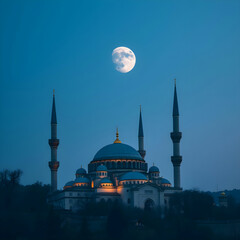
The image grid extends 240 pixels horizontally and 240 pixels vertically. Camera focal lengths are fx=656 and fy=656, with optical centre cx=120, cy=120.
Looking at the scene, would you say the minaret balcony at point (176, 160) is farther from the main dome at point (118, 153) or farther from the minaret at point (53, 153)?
the minaret at point (53, 153)

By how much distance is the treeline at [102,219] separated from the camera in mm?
56031

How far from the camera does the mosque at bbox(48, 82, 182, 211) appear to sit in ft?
246

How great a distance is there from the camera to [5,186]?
73812 mm

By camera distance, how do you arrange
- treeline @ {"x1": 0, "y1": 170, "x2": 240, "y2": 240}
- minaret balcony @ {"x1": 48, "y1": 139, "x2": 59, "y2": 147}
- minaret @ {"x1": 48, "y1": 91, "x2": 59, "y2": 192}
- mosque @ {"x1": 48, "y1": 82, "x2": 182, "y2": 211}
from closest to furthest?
treeline @ {"x1": 0, "y1": 170, "x2": 240, "y2": 240} → mosque @ {"x1": 48, "y1": 82, "x2": 182, "y2": 211} → minaret @ {"x1": 48, "y1": 91, "x2": 59, "y2": 192} → minaret balcony @ {"x1": 48, "y1": 139, "x2": 59, "y2": 147}

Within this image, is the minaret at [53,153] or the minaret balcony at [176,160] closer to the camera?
the minaret balcony at [176,160]

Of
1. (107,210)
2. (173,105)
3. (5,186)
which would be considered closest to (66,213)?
(107,210)

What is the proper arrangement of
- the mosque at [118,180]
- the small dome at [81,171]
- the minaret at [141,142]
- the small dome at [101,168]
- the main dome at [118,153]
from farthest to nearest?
the minaret at [141,142]
the small dome at [81,171]
the main dome at [118,153]
the small dome at [101,168]
the mosque at [118,180]

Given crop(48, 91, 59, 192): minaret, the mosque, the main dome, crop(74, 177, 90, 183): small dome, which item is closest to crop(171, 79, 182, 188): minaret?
the mosque

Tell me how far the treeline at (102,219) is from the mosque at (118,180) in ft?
9.06

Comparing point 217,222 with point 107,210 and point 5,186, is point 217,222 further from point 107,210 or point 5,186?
point 5,186

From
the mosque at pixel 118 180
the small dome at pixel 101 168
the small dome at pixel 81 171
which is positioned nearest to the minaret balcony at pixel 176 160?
the mosque at pixel 118 180

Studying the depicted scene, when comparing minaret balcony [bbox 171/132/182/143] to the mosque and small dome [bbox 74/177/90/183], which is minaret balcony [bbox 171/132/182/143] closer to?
the mosque

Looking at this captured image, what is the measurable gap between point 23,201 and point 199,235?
18.9 metres

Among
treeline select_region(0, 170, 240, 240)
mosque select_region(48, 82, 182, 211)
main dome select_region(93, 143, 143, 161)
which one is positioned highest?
main dome select_region(93, 143, 143, 161)
